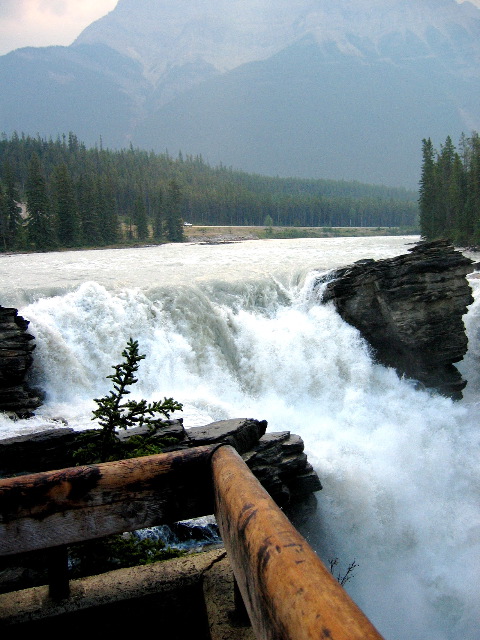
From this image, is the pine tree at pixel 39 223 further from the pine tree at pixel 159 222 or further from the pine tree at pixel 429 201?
the pine tree at pixel 429 201

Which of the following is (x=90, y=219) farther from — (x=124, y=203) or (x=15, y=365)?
(x=15, y=365)

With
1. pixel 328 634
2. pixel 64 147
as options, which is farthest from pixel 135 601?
pixel 64 147

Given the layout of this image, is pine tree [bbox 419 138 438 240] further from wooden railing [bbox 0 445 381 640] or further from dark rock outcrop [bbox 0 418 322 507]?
wooden railing [bbox 0 445 381 640]

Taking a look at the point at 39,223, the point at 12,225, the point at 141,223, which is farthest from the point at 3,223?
the point at 141,223

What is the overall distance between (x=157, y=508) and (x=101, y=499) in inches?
9.8

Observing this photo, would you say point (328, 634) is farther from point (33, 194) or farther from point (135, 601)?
point (33, 194)

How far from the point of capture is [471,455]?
15.5 metres

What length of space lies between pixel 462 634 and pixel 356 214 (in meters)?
152

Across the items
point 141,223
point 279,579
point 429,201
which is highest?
point 429,201

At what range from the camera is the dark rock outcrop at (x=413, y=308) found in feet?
71.4

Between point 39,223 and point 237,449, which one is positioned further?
point 39,223

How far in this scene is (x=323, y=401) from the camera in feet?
58.2

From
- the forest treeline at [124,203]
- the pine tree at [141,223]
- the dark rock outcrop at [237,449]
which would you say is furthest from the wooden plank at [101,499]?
the pine tree at [141,223]

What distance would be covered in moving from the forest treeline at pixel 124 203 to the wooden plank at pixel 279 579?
6471cm
